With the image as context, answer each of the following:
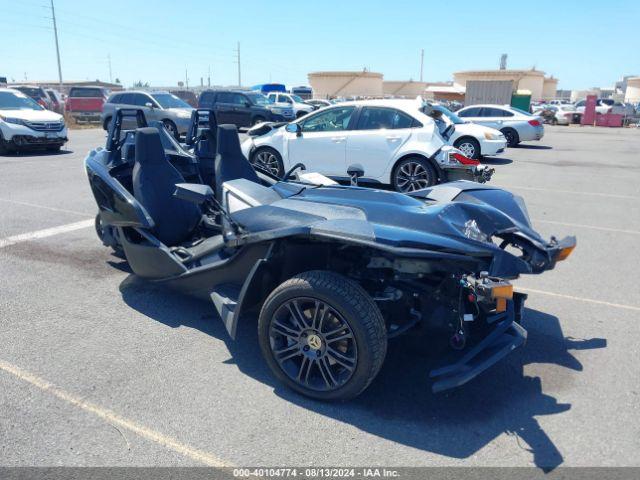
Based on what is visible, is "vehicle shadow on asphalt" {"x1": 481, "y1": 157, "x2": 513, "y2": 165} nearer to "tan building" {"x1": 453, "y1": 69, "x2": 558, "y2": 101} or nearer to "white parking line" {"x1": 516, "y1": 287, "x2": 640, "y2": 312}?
"white parking line" {"x1": 516, "y1": 287, "x2": 640, "y2": 312}

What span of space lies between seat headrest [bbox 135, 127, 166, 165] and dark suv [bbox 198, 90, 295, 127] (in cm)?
1889

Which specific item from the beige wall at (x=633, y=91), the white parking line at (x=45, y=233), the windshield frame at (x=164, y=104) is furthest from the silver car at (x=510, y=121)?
the beige wall at (x=633, y=91)

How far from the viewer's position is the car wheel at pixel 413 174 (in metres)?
9.22

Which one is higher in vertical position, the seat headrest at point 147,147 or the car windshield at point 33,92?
the car windshield at point 33,92

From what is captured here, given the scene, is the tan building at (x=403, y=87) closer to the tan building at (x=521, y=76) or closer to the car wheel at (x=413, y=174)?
the tan building at (x=521, y=76)

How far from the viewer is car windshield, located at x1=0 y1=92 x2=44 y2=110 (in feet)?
49.4

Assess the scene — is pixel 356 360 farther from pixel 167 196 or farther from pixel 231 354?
pixel 167 196

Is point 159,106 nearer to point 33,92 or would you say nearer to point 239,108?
point 239,108

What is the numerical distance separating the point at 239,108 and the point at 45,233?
18.0m

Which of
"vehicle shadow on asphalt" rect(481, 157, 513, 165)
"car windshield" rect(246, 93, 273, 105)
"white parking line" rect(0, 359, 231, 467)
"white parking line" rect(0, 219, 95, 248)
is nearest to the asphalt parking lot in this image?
"white parking line" rect(0, 359, 231, 467)

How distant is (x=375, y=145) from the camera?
9508 mm

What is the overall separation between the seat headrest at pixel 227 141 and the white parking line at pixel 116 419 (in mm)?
2532

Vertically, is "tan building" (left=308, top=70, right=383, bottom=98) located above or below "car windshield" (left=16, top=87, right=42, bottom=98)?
above

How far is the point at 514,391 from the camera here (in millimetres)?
3305
